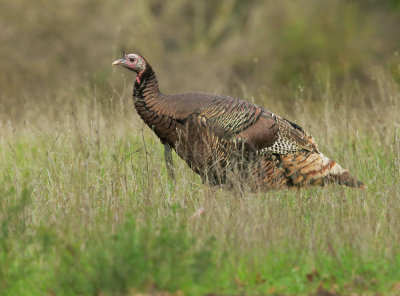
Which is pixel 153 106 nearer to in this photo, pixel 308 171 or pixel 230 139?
pixel 230 139

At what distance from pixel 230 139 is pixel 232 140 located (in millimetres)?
20

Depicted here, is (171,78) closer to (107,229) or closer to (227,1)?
(227,1)

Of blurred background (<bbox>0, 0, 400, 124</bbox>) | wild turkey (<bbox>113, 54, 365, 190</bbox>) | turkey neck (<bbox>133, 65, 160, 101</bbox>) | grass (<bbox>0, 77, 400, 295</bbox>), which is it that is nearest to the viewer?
grass (<bbox>0, 77, 400, 295</bbox>)

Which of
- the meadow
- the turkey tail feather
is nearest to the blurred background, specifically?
the meadow

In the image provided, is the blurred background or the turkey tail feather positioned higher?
the blurred background

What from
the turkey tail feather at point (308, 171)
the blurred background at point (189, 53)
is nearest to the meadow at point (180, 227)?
the turkey tail feather at point (308, 171)

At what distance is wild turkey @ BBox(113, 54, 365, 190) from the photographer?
6.00 meters

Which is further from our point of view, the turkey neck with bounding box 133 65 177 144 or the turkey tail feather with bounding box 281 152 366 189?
the turkey tail feather with bounding box 281 152 366 189

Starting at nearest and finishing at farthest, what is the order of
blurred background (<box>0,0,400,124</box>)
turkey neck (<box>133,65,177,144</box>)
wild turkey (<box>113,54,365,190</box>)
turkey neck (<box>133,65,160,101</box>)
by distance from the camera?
wild turkey (<box>113,54,365,190</box>), turkey neck (<box>133,65,177,144</box>), turkey neck (<box>133,65,160,101</box>), blurred background (<box>0,0,400,124</box>)

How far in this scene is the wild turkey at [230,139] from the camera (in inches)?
236

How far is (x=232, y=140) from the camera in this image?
6.06 meters

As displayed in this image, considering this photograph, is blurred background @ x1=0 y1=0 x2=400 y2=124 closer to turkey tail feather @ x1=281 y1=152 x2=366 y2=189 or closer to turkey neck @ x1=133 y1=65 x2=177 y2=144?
turkey tail feather @ x1=281 y1=152 x2=366 y2=189

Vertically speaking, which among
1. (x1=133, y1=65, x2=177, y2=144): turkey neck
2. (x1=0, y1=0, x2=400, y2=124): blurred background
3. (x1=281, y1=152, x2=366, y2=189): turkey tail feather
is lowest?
(x1=281, y1=152, x2=366, y2=189): turkey tail feather

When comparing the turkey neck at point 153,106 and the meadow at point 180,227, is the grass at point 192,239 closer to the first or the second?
the meadow at point 180,227
